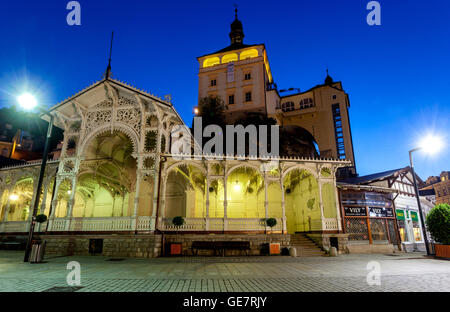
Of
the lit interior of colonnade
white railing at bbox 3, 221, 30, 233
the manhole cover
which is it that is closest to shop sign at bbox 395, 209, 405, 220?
the lit interior of colonnade

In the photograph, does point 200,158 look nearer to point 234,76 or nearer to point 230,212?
point 230,212

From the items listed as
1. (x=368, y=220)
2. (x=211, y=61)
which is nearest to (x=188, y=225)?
(x=368, y=220)

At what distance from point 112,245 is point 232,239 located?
7219 millimetres

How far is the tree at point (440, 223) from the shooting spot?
546 inches

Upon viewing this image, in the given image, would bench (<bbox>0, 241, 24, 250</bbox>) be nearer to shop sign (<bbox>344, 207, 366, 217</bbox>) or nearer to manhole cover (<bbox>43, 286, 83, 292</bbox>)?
manhole cover (<bbox>43, 286, 83, 292</bbox>)

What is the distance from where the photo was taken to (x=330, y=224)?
17.3 meters

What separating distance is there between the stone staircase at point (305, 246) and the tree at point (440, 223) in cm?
655

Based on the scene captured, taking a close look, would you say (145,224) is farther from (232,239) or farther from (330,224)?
(330,224)

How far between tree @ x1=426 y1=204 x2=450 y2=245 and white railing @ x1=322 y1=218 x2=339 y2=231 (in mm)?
5298

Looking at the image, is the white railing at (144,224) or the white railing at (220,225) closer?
the white railing at (144,224)

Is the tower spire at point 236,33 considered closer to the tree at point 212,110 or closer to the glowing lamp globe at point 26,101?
the tree at point 212,110

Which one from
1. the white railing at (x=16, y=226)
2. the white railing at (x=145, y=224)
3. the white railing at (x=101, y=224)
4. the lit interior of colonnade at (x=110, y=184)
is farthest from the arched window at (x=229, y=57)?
the white railing at (x=16, y=226)

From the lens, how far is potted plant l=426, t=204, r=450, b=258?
45.4 feet
